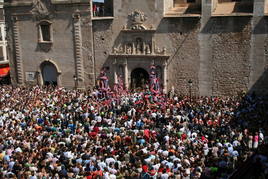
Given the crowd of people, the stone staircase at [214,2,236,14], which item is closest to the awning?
the crowd of people

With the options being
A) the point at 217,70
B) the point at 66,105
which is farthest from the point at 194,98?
the point at 66,105

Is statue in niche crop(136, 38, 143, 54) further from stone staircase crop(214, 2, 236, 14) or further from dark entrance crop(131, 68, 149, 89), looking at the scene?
stone staircase crop(214, 2, 236, 14)

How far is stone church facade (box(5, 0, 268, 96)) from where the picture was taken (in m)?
25.4

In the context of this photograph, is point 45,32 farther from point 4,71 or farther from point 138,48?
point 4,71

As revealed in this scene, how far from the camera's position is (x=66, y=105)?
25.3m

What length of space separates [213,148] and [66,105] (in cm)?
1330

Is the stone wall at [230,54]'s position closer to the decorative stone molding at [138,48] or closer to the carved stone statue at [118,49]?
the decorative stone molding at [138,48]

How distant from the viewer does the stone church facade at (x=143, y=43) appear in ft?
83.3

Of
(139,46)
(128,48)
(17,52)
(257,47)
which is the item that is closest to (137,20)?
(139,46)

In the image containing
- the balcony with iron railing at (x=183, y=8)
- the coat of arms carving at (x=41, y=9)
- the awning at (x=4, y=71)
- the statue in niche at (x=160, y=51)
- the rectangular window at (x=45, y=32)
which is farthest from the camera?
the awning at (x=4, y=71)

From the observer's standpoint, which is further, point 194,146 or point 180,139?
point 180,139

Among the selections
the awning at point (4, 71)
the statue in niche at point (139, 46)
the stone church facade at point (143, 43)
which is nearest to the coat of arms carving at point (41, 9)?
the stone church facade at point (143, 43)

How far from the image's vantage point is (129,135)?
18062 millimetres

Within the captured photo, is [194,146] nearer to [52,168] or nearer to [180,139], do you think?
[180,139]
